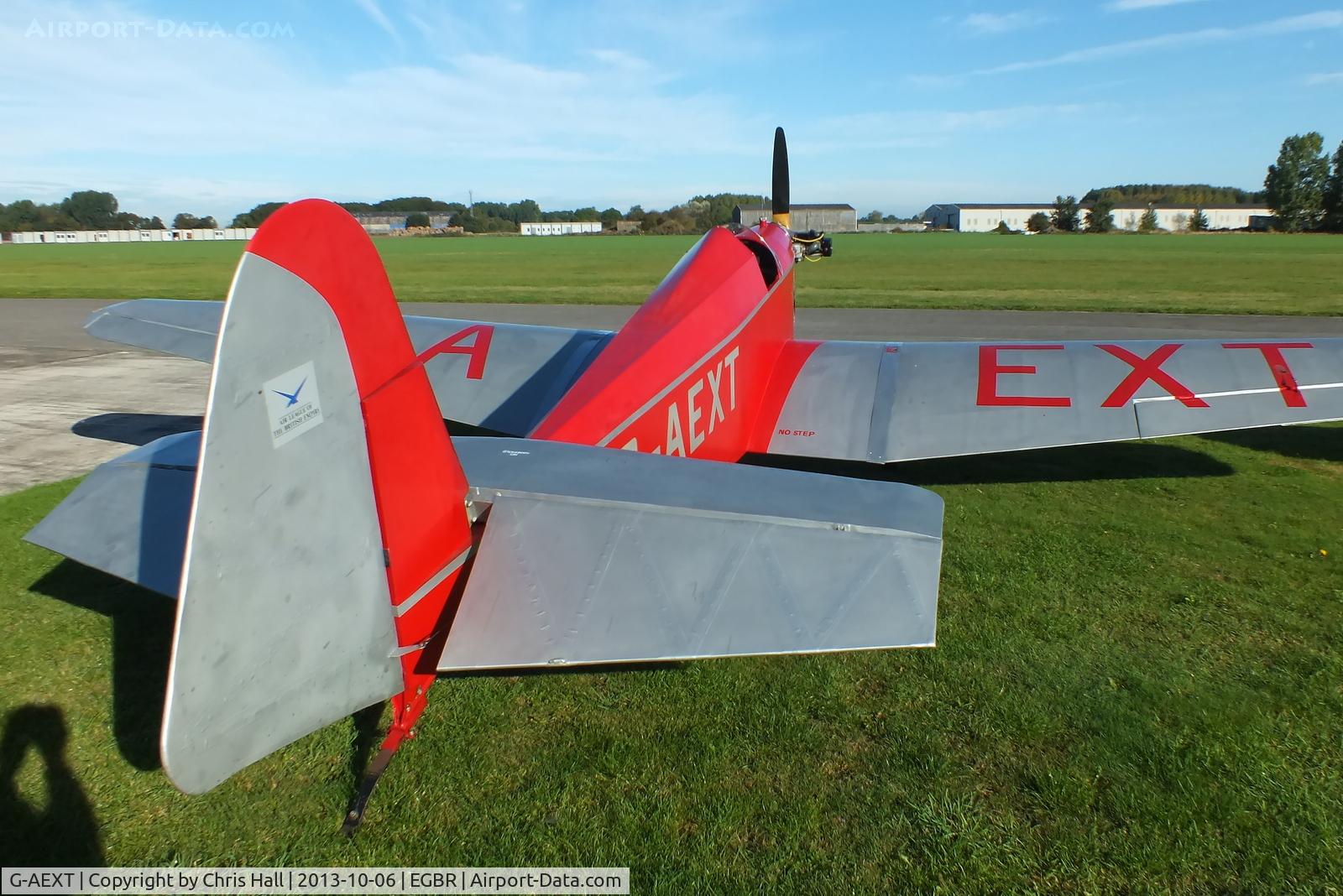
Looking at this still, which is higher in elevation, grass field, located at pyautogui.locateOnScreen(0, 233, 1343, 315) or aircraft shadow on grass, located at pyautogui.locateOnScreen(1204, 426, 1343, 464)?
grass field, located at pyautogui.locateOnScreen(0, 233, 1343, 315)

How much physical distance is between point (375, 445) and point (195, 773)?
106cm

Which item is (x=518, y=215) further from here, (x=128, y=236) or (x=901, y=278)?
(x=901, y=278)

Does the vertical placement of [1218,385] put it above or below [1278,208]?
below

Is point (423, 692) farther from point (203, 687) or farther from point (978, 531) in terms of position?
point (978, 531)

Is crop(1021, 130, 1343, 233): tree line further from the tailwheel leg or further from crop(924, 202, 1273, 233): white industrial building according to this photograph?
the tailwheel leg

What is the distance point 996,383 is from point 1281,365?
2517 mm

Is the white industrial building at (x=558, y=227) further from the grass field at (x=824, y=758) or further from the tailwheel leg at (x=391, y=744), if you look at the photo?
the tailwheel leg at (x=391, y=744)

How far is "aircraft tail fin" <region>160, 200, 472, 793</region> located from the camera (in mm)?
2121

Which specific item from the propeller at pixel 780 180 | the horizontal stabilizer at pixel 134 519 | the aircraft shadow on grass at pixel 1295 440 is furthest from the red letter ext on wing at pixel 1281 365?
the horizontal stabilizer at pixel 134 519

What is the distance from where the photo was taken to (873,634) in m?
2.50

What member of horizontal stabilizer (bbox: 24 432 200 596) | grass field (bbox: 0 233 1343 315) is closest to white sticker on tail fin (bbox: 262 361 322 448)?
horizontal stabilizer (bbox: 24 432 200 596)

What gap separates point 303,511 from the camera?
240cm

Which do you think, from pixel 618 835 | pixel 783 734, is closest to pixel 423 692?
pixel 618 835

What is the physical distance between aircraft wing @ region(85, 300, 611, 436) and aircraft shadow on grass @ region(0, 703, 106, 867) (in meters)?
4.81
